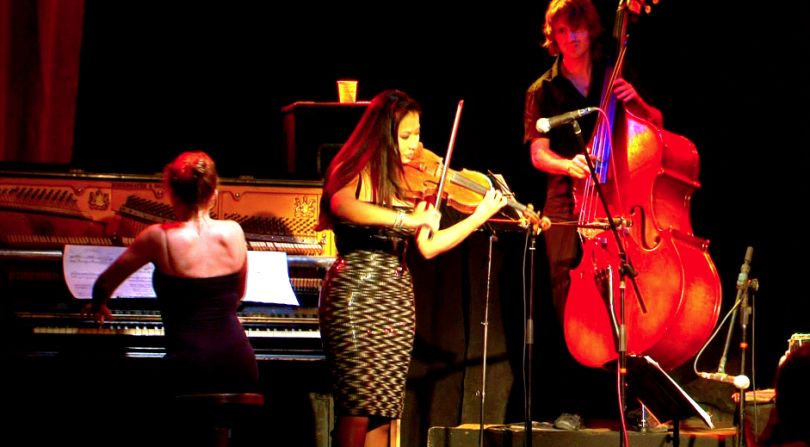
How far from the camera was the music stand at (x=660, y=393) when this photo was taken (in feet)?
14.6

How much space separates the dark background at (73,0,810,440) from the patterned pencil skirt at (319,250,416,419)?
8.03 feet

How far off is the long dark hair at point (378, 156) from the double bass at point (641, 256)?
1053 millimetres

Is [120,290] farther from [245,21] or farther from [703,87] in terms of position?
[703,87]

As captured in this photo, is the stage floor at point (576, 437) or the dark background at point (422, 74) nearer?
the stage floor at point (576, 437)

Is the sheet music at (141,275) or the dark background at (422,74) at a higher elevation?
the dark background at (422,74)

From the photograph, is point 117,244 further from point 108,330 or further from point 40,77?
point 40,77

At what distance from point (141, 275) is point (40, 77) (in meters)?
2.09

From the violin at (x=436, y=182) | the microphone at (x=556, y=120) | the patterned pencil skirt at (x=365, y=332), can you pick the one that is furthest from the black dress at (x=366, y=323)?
Answer: the microphone at (x=556, y=120)

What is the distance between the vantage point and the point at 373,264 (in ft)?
13.7

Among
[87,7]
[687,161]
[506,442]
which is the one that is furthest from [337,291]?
[87,7]

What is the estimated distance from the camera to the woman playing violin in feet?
13.6

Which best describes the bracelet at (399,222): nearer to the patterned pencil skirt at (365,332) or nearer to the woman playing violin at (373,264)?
the woman playing violin at (373,264)

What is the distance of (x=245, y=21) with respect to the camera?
697cm

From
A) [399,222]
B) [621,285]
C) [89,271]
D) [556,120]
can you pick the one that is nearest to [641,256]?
[621,285]
